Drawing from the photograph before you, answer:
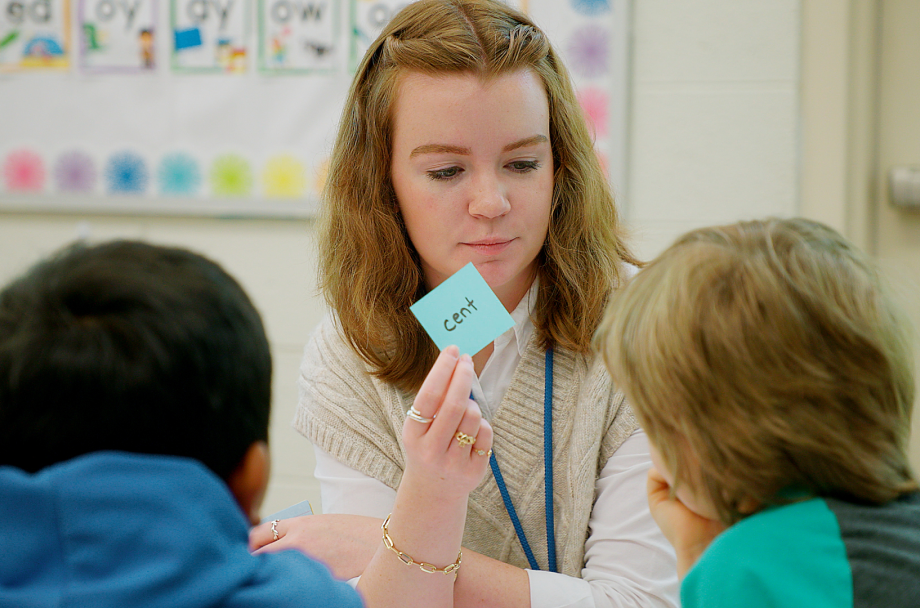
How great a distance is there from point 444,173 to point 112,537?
74 cm

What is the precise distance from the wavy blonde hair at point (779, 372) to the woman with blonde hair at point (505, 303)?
39 cm

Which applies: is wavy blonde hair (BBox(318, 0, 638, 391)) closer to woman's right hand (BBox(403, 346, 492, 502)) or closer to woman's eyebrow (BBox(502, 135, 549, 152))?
woman's eyebrow (BBox(502, 135, 549, 152))

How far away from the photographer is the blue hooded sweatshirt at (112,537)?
508mm

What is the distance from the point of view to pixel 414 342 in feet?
3.99

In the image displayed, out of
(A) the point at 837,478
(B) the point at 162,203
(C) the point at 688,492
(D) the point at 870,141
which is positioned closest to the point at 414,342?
(C) the point at 688,492

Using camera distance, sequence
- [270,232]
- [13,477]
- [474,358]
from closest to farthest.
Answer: [13,477] < [474,358] < [270,232]

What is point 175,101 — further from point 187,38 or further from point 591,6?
point 591,6

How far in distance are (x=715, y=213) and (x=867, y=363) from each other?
1354mm

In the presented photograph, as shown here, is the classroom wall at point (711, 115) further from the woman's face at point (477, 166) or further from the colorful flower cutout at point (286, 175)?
the woman's face at point (477, 166)

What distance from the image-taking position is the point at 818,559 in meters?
0.63

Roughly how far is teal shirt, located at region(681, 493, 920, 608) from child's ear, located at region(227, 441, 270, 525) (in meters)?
0.39

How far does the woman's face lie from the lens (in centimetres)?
110

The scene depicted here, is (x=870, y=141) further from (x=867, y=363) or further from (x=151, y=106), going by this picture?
(x=151, y=106)

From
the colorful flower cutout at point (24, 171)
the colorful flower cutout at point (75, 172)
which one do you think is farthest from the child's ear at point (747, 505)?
the colorful flower cutout at point (24, 171)
